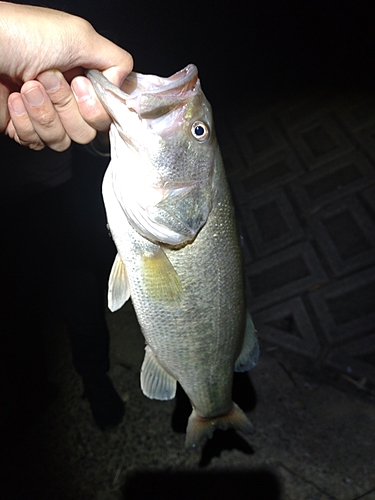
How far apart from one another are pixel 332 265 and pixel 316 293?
1.06ft

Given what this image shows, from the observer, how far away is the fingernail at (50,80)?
1.37m

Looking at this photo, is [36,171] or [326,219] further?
[326,219]

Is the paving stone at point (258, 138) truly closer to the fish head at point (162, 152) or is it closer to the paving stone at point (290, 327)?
the paving stone at point (290, 327)

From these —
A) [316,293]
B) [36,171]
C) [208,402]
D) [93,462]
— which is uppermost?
[36,171]

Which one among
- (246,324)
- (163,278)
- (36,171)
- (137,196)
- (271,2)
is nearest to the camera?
(137,196)

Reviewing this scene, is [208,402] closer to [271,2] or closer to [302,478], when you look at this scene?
[302,478]

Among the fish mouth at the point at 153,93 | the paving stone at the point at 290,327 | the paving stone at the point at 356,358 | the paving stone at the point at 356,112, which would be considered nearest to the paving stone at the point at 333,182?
the paving stone at the point at 356,112

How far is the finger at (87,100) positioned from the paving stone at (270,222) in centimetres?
274

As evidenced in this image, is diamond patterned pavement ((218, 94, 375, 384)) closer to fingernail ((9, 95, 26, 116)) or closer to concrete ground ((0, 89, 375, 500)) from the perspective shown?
concrete ground ((0, 89, 375, 500))

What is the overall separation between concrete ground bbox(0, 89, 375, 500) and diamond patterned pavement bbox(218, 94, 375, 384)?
0.01 m

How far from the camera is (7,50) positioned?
4.00 feet

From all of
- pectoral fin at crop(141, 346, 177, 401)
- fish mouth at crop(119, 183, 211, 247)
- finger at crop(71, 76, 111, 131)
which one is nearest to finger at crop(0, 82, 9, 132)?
finger at crop(71, 76, 111, 131)

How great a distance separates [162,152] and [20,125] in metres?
0.65

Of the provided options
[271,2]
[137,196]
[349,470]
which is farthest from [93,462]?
A: [271,2]
